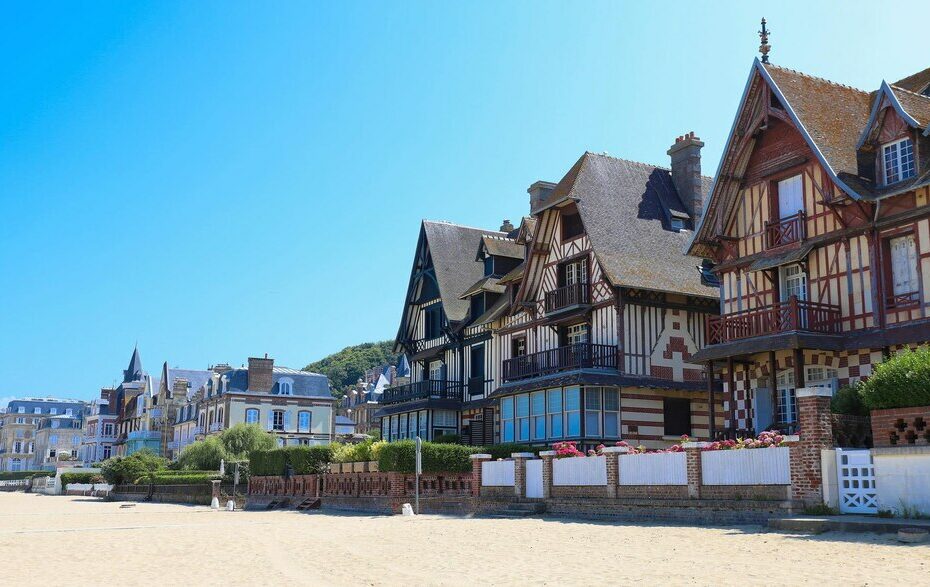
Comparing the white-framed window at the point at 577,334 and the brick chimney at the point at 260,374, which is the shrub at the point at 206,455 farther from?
the white-framed window at the point at 577,334

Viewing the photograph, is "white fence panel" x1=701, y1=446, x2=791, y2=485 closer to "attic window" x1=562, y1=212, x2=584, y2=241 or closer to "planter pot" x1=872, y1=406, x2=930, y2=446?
"planter pot" x1=872, y1=406, x2=930, y2=446

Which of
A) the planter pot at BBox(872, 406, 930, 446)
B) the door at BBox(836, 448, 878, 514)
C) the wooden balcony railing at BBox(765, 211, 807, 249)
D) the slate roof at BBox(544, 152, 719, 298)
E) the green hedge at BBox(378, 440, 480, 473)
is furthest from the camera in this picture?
the slate roof at BBox(544, 152, 719, 298)

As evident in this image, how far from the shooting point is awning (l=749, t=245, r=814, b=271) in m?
22.2

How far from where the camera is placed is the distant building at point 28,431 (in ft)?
422

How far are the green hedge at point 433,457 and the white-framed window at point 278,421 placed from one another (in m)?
41.3

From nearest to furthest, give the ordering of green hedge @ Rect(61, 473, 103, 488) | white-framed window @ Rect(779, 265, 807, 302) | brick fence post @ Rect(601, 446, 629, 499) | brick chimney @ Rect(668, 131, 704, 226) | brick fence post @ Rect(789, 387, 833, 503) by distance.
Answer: brick fence post @ Rect(789, 387, 833, 503), brick fence post @ Rect(601, 446, 629, 499), white-framed window @ Rect(779, 265, 807, 302), brick chimney @ Rect(668, 131, 704, 226), green hedge @ Rect(61, 473, 103, 488)

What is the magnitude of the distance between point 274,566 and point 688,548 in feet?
19.3

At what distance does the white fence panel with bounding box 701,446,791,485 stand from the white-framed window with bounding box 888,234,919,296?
6550 millimetres

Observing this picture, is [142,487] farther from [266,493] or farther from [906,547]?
[906,547]

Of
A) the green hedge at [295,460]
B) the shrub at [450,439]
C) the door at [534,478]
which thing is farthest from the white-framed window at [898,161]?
the green hedge at [295,460]

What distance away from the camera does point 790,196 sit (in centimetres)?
2331

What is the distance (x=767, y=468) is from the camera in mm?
15922

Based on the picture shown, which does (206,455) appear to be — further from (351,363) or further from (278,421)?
(351,363)

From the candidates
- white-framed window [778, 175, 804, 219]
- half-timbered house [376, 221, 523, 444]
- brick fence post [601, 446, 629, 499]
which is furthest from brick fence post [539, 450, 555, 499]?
half-timbered house [376, 221, 523, 444]
